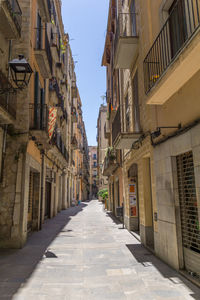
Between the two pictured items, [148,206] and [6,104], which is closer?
[6,104]

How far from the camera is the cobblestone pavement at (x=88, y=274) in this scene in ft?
13.7

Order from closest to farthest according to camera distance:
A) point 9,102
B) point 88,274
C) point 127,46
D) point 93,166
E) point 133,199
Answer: point 88,274
point 9,102
point 127,46
point 133,199
point 93,166

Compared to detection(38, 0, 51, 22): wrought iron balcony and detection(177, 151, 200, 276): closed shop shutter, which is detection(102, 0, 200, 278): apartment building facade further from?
detection(38, 0, 51, 22): wrought iron balcony

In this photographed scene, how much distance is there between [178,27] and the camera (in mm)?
5781

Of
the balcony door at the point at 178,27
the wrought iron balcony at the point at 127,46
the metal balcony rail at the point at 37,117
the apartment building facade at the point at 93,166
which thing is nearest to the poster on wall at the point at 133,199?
the metal balcony rail at the point at 37,117

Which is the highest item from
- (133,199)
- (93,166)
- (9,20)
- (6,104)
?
(93,166)

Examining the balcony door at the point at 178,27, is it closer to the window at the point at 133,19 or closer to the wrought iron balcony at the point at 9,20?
the window at the point at 133,19

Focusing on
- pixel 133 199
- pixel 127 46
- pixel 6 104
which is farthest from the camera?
pixel 133 199

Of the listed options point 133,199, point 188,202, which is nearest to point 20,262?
point 188,202

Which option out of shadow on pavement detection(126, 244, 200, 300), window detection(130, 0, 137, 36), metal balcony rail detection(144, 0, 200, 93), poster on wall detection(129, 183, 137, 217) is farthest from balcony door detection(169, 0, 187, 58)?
poster on wall detection(129, 183, 137, 217)

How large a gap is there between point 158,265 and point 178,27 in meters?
5.92

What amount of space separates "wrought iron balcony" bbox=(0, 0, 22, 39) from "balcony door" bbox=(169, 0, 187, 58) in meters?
4.57

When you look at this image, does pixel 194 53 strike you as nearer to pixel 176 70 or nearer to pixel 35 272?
pixel 176 70

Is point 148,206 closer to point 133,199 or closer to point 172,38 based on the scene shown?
point 133,199
